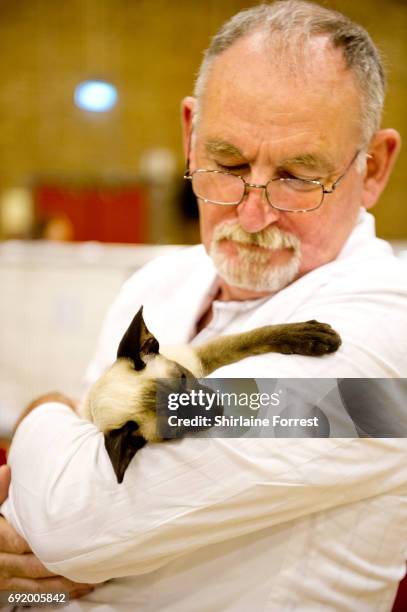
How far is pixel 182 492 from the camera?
799 mm

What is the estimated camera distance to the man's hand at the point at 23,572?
92cm

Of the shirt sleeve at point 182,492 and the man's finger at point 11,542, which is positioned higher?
Answer: the shirt sleeve at point 182,492

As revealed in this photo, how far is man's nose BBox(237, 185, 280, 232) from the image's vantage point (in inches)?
36.8

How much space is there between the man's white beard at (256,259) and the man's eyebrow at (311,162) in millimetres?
103

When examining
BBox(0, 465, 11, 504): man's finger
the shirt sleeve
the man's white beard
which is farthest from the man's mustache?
BBox(0, 465, 11, 504): man's finger

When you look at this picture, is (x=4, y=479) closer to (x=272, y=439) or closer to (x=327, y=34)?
(x=272, y=439)

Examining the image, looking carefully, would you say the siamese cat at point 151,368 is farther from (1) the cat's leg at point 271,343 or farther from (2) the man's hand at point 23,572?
(2) the man's hand at point 23,572

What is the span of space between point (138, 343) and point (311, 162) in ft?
1.20

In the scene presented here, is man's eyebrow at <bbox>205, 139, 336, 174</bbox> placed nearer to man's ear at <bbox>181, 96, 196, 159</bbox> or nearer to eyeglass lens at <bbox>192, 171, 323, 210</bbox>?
eyeglass lens at <bbox>192, 171, 323, 210</bbox>

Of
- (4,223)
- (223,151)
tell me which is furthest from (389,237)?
(4,223)

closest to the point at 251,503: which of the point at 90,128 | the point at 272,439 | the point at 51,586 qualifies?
the point at 272,439

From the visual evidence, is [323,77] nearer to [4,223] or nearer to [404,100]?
[404,100]

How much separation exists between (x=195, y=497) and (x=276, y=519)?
0.12m

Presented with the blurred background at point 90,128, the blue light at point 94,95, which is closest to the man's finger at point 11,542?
the blurred background at point 90,128
